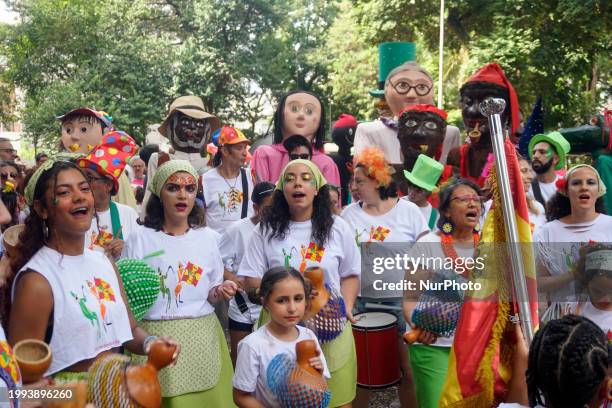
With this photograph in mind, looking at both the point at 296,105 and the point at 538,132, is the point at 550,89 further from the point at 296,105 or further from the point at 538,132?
the point at 296,105

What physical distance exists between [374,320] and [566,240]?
121cm

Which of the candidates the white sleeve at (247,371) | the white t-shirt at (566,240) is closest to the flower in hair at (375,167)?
the white t-shirt at (566,240)

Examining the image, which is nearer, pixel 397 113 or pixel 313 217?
pixel 313 217

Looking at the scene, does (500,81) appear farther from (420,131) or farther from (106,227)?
(106,227)

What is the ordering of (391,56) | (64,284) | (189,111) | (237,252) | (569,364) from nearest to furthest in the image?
1. (569,364)
2. (64,284)
3. (237,252)
4. (189,111)
5. (391,56)

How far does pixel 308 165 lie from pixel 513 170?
4.69 ft

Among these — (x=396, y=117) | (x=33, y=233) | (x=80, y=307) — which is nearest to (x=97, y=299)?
(x=80, y=307)

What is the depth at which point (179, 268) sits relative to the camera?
333cm

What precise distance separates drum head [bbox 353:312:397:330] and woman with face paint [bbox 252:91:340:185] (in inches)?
55.6

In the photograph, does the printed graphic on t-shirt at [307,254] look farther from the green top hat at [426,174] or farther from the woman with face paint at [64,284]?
the green top hat at [426,174]

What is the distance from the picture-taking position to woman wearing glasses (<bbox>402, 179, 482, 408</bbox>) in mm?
3467

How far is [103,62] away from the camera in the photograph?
2208 centimetres

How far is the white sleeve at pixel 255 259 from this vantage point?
3557mm

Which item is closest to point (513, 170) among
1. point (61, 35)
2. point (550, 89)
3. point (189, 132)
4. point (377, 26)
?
point (189, 132)
